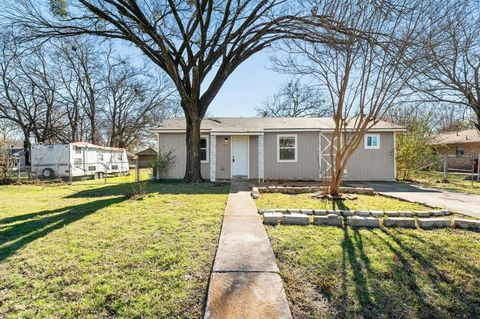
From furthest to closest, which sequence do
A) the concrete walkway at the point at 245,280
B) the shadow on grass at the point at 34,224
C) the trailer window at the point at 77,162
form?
the trailer window at the point at 77,162
the shadow on grass at the point at 34,224
the concrete walkway at the point at 245,280

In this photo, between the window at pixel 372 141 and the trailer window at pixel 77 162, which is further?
the trailer window at pixel 77 162

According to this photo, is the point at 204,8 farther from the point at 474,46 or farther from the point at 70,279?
the point at 474,46

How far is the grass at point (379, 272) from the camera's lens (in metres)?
2.33

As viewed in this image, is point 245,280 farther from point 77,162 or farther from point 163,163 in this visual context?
point 77,162

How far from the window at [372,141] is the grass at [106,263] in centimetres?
1029

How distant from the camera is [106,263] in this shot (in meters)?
3.10

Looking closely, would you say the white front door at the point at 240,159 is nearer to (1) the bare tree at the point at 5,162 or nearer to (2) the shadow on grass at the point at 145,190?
(2) the shadow on grass at the point at 145,190

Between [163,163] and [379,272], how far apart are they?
11.2 metres

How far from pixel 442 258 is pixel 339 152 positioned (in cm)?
409

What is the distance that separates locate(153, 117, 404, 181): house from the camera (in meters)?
12.8

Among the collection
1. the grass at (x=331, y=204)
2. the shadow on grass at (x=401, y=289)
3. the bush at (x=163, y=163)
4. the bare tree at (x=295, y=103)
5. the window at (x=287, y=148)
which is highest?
the bare tree at (x=295, y=103)

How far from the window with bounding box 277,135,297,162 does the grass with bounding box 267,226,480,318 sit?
8677 millimetres

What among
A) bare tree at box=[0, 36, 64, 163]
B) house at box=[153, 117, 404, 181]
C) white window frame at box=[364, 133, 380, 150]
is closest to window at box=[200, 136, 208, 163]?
house at box=[153, 117, 404, 181]

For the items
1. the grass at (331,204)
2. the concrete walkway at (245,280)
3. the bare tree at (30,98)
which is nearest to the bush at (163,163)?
the grass at (331,204)
